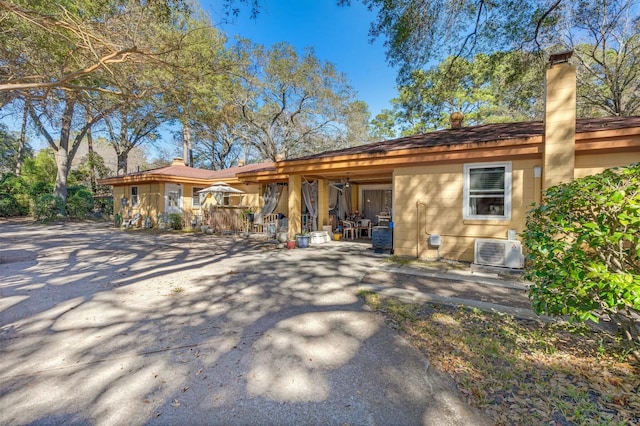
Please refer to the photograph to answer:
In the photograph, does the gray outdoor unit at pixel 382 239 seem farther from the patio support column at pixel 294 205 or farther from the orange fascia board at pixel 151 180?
the orange fascia board at pixel 151 180

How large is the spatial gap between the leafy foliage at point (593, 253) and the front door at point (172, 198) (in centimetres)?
1477

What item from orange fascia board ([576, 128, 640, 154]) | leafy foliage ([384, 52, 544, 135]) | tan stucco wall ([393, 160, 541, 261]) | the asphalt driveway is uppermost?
leafy foliage ([384, 52, 544, 135])

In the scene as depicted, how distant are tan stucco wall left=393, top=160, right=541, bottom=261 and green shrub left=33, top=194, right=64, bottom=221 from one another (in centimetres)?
1924

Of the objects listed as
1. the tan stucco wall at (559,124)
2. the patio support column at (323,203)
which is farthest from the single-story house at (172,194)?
the tan stucco wall at (559,124)

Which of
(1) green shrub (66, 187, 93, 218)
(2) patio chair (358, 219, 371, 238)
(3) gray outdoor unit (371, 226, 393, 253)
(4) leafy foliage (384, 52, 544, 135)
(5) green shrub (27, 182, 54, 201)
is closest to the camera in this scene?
(4) leafy foliage (384, 52, 544, 135)

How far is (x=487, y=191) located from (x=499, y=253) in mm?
1461

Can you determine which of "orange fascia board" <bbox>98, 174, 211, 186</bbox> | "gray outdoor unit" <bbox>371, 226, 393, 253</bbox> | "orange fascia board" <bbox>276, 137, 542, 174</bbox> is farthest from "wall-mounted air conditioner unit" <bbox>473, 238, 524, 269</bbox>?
"orange fascia board" <bbox>98, 174, 211, 186</bbox>

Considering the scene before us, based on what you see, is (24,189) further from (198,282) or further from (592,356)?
(592,356)

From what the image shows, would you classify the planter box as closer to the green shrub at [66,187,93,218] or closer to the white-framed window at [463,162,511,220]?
the white-framed window at [463,162,511,220]

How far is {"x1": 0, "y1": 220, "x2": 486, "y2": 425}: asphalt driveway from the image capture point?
1.92 m

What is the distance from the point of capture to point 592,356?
255cm

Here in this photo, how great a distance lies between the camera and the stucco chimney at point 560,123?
5160 millimetres

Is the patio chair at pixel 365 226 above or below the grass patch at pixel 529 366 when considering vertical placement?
above

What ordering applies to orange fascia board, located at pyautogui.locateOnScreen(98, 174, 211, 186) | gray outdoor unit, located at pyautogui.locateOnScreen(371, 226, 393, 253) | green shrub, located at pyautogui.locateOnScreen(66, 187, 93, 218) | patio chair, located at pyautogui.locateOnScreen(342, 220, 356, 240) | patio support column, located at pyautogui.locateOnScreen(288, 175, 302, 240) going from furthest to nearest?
green shrub, located at pyautogui.locateOnScreen(66, 187, 93, 218), orange fascia board, located at pyautogui.locateOnScreen(98, 174, 211, 186), patio chair, located at pyautogui.locateOnScreen(342, 220, 356, 240), patio support column, located at pyautogui.locateOnScreen(288, 175, 302, 240), gray outdoor unit, located at pyautogui.locateOnScreen(371, 226, 393, 253)
